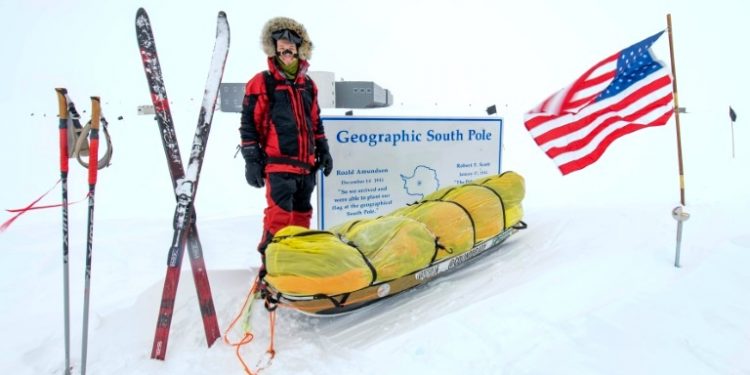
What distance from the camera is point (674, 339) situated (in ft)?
6.84

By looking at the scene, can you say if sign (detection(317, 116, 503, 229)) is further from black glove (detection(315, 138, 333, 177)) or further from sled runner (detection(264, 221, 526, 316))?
sled runner (detection(264, 221, 526, 316))

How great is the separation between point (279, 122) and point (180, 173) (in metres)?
0.83

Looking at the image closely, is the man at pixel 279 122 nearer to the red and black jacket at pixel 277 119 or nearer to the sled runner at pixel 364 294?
the red and black jacket at pixel 277 119

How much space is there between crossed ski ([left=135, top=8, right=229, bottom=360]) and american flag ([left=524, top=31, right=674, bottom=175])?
8.51 feet

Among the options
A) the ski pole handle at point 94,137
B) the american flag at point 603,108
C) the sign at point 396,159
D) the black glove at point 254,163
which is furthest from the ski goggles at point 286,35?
the american flag at point 603,108

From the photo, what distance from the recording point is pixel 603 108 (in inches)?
130

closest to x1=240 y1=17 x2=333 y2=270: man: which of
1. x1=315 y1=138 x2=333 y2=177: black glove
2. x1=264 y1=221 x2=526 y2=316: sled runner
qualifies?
x1=315 y1=138 x2=333 y2=177: black glove

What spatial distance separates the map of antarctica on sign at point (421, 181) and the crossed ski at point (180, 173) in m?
2.58

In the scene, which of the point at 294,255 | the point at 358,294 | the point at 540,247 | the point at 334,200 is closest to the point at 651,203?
the point at 540,247

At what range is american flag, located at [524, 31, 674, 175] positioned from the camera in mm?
3062

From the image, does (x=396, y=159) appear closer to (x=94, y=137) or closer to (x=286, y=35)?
(x=286, y=35)

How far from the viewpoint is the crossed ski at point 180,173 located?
8.18 ft

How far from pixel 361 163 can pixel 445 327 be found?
8.12 ft

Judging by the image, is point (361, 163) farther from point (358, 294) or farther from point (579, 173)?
point (579, 173)
